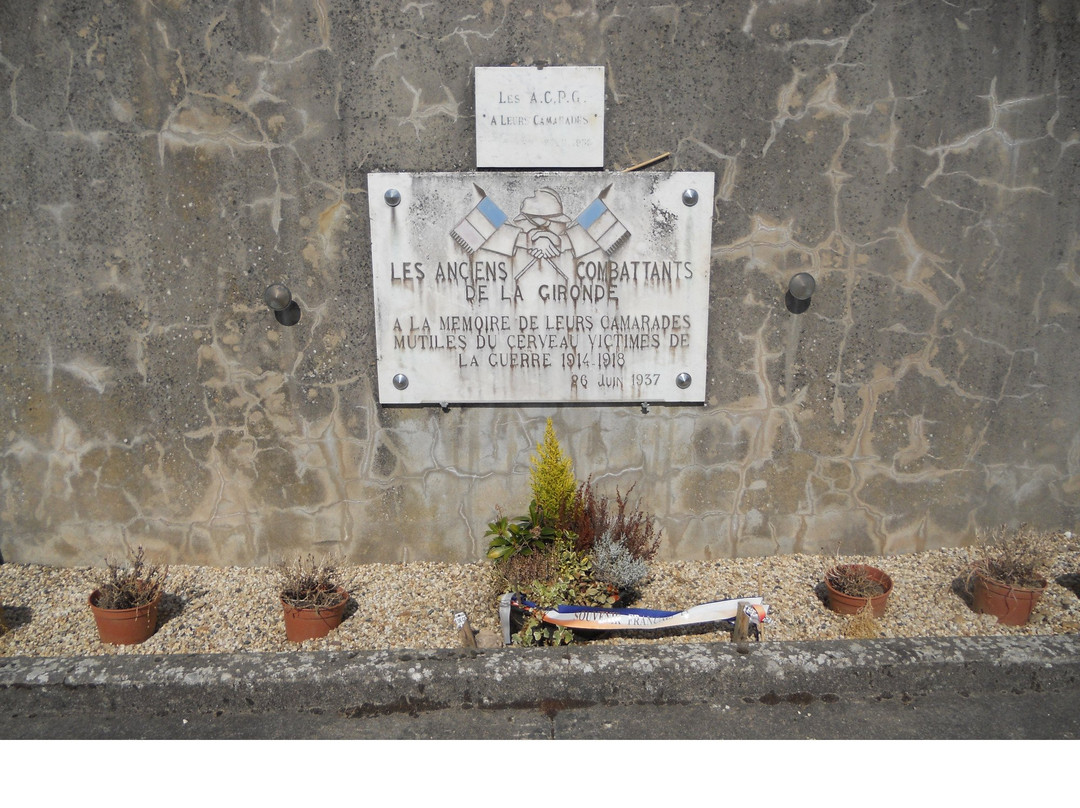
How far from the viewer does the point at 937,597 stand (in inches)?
147

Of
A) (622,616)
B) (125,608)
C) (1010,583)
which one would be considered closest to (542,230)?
(622,616)

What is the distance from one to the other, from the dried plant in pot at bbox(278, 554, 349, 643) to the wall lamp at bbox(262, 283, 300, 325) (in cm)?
138

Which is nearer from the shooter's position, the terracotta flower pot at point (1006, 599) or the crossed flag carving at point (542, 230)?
the terracotta flower pot at point (1006, 599)

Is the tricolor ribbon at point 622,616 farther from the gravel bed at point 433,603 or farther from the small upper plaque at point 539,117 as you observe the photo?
the small upper plaque at point 539,117

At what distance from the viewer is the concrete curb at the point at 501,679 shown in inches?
102

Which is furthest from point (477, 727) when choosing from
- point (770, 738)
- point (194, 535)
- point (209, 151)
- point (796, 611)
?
point (209, 151)

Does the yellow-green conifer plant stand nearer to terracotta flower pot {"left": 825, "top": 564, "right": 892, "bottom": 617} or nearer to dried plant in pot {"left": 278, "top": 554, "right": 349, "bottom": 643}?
dried plant in pot {"left": 278, "top": 554, "right": 349, "bottom": 643}

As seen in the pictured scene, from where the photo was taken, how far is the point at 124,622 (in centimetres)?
344

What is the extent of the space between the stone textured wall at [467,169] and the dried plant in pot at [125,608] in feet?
2.05

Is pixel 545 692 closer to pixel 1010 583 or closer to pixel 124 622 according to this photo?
pixel 124 622

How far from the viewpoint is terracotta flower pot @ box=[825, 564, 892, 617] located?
3494 millimetres

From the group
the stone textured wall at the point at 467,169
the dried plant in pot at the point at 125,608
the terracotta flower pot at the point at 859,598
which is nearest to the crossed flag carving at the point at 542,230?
the stone textured wall at the point at 467,169

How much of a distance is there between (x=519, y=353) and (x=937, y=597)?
102 inches

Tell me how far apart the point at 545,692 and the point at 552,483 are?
3.74 feet
